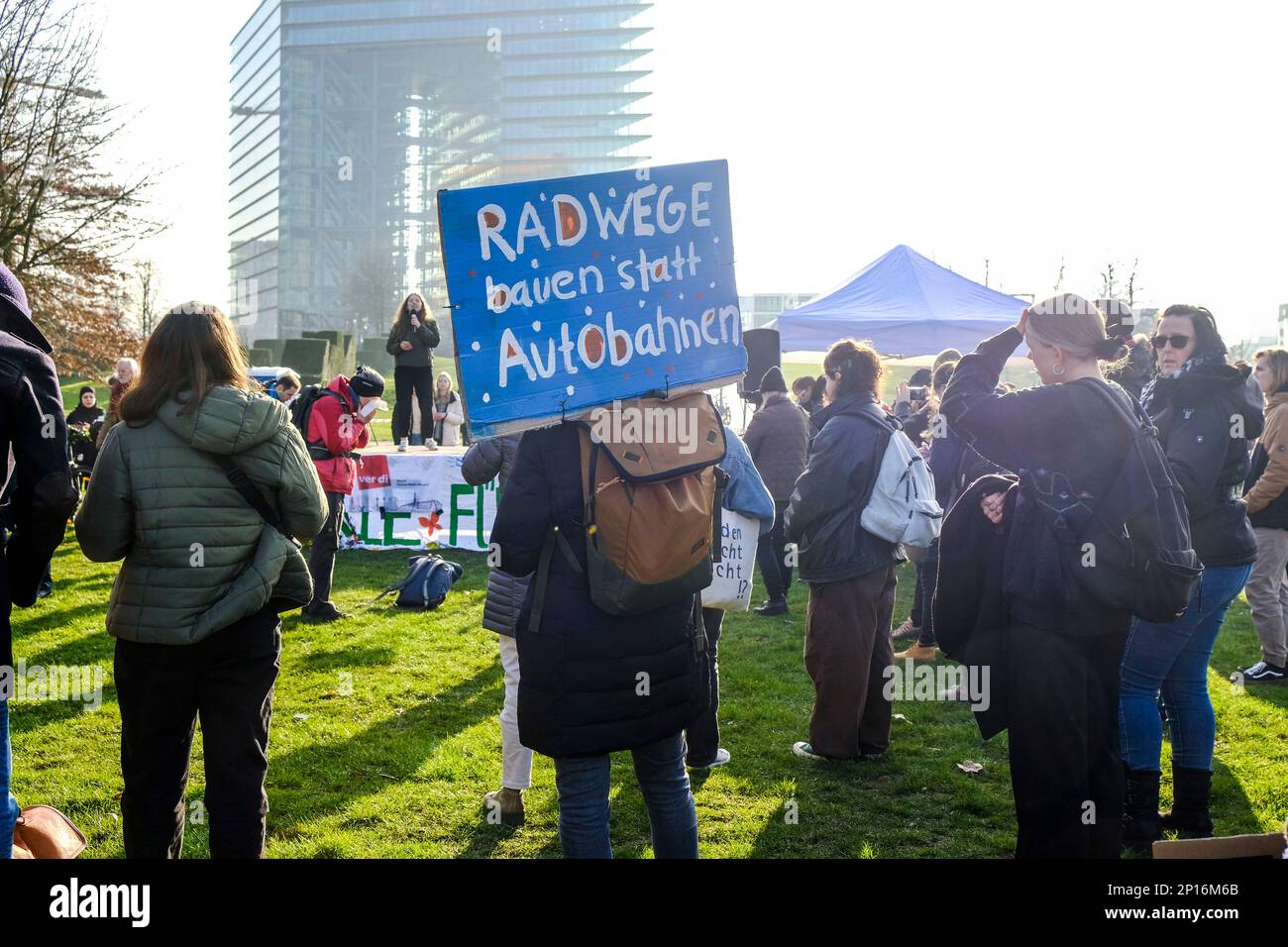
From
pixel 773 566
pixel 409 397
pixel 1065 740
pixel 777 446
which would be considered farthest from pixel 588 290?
pixel 409 397

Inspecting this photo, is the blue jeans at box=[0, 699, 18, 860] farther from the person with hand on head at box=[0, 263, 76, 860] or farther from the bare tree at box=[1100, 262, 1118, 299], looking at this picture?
the bare tree at box=[1100, 262, 1118, 299]

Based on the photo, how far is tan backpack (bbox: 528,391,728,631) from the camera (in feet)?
9.11

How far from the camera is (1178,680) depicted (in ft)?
14.4

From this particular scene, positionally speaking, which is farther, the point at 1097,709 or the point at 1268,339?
the point at 1268,339

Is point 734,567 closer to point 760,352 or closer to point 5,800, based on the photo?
point 5,800

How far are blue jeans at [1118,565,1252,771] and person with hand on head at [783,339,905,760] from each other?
1346 millimetres

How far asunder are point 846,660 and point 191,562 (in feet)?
10.9

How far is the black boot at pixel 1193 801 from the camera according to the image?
439cm

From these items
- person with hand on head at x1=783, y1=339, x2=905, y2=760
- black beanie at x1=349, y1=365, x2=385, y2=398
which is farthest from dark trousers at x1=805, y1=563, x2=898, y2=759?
black beanie at x1=349, y1=365, x2=385, y2=398

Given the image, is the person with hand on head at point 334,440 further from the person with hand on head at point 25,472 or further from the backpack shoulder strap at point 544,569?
the backpack shoulder strap at point 544,569
